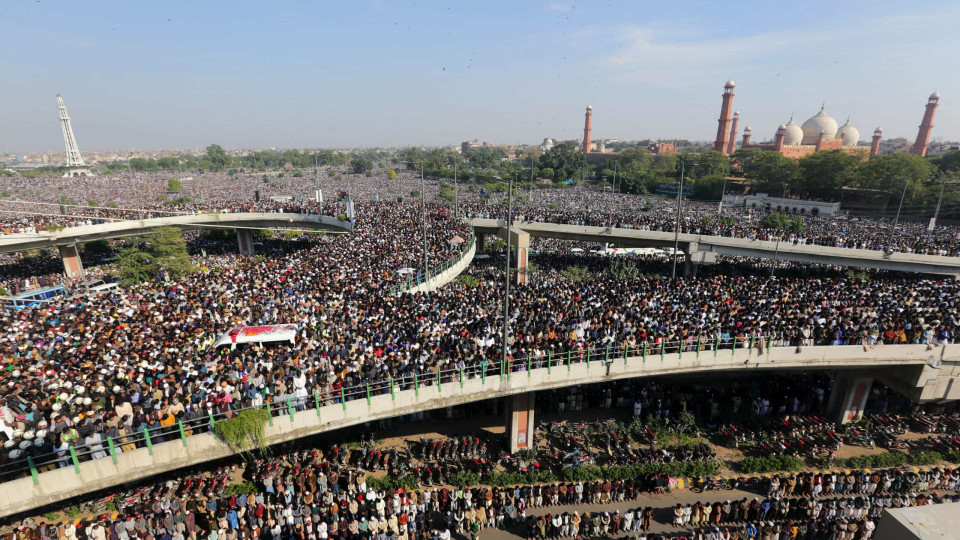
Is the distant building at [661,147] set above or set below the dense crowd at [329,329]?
above

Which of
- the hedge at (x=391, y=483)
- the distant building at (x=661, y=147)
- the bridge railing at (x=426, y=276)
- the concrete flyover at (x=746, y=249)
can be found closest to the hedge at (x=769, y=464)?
the hedge at (x=391, y=483)

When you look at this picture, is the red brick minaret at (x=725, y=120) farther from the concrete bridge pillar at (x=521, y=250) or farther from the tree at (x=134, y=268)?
the tree at (x=134, y=268)

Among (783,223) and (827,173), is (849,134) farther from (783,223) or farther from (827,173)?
(783,223)

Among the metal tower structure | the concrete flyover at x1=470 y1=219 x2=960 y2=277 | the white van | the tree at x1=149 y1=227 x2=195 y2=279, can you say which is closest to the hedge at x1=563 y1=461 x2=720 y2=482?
the white van

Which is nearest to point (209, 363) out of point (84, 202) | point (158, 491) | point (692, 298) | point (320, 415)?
point (158, 491)

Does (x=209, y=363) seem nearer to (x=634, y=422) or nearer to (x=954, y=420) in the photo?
(x=634, y=422)

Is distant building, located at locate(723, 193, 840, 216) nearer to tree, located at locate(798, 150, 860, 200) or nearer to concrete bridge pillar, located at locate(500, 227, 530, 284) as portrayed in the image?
tree, located at locate(798, 150, 860, 200)
